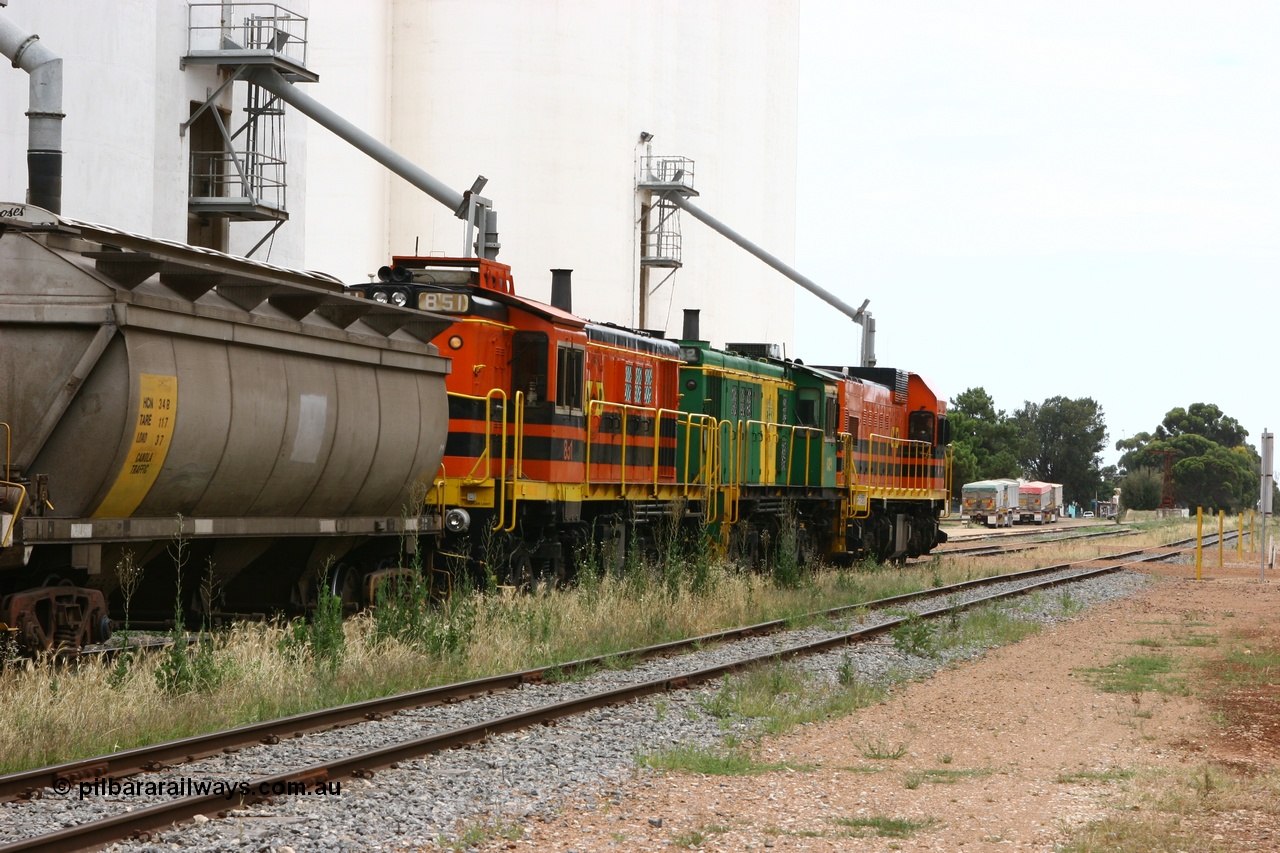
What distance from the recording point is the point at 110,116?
27469 millimetres

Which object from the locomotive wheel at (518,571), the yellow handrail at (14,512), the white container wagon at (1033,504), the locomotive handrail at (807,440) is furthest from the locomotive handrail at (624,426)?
the white container wagon at (1033,504)

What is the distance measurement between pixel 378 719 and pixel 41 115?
43.6ft

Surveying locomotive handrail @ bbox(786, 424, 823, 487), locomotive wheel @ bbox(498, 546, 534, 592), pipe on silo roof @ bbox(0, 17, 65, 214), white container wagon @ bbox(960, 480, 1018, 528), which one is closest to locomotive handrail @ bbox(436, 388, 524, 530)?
locomotive wheel @ bbox(498, 546, 534, 592)

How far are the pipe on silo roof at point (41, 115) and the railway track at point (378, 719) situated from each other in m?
10.5

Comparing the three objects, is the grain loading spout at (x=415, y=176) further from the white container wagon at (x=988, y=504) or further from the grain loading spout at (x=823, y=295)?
the white container wagon at (x=988, y=504)

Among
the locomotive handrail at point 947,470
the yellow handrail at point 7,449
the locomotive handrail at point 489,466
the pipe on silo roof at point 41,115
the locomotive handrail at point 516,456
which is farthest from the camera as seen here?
the locomotive handrail at point 947,470

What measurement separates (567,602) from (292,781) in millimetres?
8591

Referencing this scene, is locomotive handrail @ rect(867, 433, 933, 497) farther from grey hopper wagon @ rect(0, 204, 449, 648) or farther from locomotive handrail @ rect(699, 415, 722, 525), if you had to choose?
grey hopper wagon @ rect(0, 204, 449, 648)

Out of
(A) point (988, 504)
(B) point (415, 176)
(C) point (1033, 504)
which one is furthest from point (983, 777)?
(C) point (1033, 504)

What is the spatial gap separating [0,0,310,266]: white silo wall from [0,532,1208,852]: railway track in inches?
624

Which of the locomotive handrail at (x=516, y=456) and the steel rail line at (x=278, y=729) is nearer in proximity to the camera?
the steel rail line at (x=278, y=729)

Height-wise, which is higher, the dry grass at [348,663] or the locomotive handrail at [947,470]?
the locomotive handrail at [947,470]

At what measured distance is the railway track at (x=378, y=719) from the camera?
24.6 ft

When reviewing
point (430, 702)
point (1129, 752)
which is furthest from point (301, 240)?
point (1129, 752)
